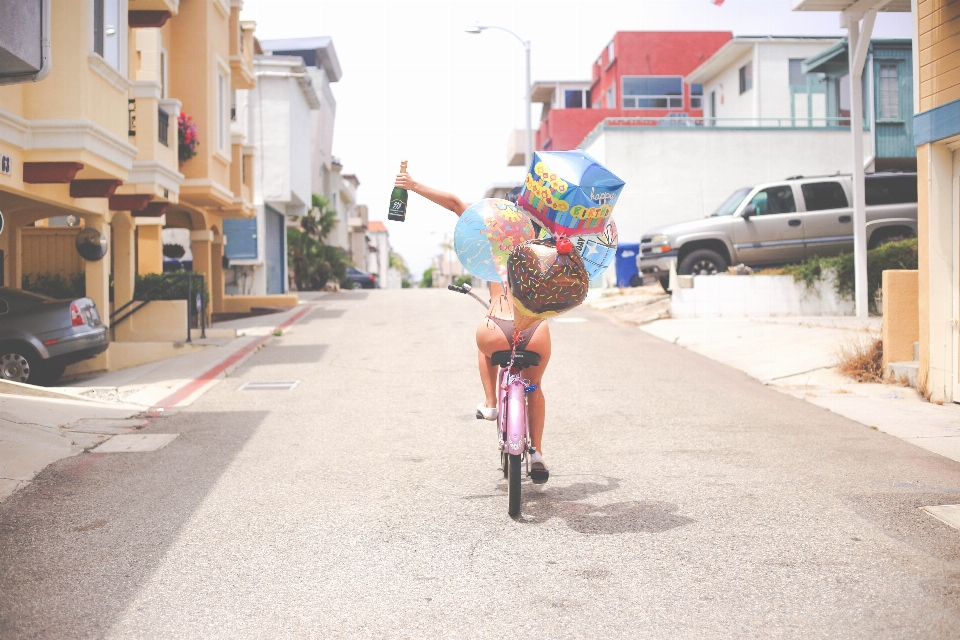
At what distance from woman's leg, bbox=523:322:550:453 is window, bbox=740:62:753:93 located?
1286 inches

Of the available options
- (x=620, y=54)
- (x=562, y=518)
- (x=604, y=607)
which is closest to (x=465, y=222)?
(x=562, y=518)

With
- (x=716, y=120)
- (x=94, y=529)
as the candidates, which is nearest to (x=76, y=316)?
(x=94, y=529)

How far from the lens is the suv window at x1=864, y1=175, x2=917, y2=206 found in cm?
1917

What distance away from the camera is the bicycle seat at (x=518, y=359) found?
19.2 feet

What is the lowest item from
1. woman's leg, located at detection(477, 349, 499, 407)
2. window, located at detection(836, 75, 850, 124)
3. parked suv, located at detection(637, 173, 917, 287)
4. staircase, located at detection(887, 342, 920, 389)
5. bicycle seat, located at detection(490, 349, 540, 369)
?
staircase, located at detection(887, 342, 920, 389)

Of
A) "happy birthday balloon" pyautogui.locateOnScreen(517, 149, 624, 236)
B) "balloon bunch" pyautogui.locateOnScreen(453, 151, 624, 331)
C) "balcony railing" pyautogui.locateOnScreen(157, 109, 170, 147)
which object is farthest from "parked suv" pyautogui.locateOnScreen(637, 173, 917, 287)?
"happy birthday balloon" pyautogui.locateOnScreen(517, 149, 624, 236)

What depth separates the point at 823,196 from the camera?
19578mm

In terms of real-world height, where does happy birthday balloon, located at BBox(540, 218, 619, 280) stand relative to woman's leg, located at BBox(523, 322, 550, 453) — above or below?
above

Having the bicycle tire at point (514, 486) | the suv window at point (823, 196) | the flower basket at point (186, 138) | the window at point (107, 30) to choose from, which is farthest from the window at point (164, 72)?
the bicycle tire at point (514, 486)

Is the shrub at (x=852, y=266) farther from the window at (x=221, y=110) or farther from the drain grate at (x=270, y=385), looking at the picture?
the window at (x=221, y=110)

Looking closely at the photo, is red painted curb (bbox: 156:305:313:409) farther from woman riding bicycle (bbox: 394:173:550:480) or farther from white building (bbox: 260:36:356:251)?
white building (bbox: 260:36:356:251)

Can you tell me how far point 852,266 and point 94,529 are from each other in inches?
607

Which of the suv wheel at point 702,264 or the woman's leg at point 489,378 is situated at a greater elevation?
the suv wheel at point 702,264

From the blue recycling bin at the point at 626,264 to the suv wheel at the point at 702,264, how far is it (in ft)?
25.5
